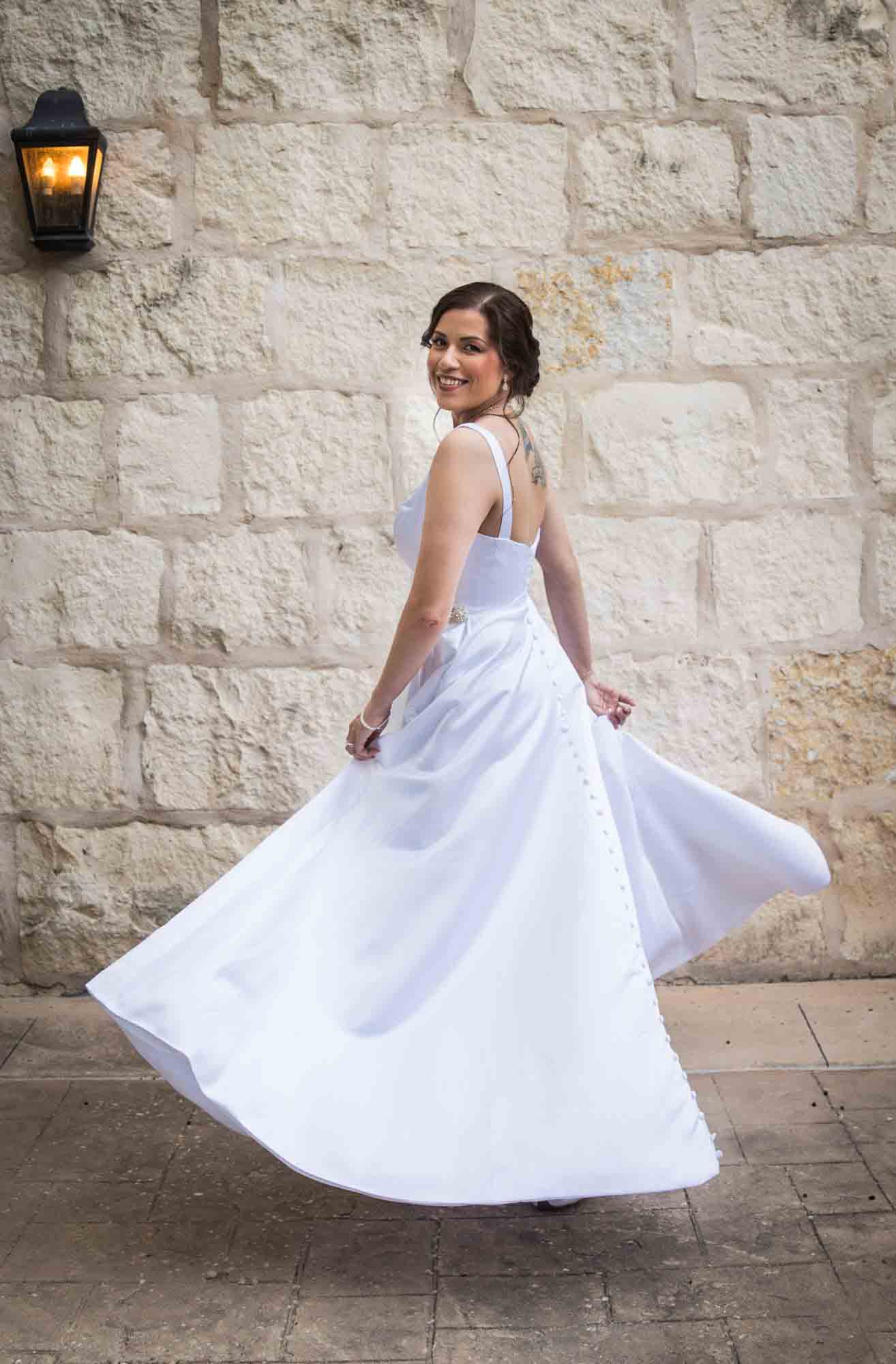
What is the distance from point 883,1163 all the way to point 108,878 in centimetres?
221

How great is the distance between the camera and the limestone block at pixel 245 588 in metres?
3.96

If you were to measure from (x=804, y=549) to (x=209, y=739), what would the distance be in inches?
68.7

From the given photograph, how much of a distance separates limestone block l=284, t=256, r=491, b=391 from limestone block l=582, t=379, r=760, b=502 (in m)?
0.51

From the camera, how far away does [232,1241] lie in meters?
2.78

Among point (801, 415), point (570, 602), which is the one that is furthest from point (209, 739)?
point (801, 415)

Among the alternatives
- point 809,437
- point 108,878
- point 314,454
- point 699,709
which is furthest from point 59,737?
point 809,437

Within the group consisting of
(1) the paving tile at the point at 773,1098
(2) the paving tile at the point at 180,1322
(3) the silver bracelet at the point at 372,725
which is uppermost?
(3) the silver bracelet at the point at 372,725

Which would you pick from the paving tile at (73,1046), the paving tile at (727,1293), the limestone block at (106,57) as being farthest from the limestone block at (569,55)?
the paving tile at (727,1293)

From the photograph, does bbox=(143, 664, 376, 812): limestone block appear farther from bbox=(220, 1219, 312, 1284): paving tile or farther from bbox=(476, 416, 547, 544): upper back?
bbox=(220, 1219, 312, 1284): paving tile

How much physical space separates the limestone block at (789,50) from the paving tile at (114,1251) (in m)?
3.11

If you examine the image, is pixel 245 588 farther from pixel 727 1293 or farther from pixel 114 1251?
pixel 727 1293

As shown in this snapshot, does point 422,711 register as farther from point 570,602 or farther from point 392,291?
point 392,291

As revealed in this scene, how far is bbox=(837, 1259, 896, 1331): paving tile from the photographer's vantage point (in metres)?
2.44

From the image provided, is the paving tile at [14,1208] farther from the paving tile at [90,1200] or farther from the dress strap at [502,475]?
the dress strap at [502,475]
